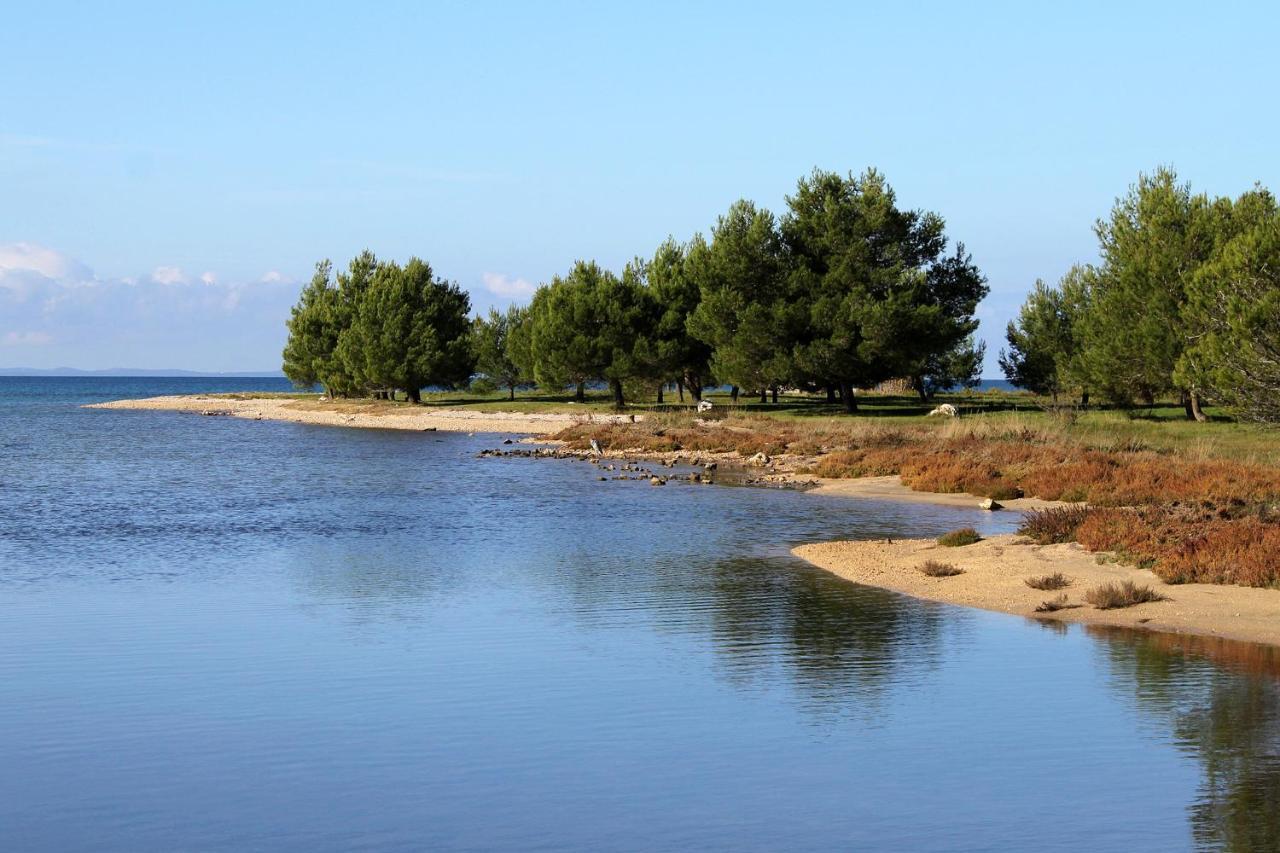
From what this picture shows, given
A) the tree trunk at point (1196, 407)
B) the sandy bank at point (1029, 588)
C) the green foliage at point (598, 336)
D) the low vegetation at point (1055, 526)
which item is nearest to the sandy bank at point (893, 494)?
the low vegetation at point (1055, 526)

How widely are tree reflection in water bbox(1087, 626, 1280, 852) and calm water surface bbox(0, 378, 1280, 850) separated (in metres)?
0.05

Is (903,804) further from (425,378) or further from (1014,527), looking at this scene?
(425,378)

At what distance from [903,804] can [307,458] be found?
56.9 m

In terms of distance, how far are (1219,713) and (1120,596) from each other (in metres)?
6.17

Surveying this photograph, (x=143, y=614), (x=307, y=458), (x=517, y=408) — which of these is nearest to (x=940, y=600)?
(x=143, y=614)

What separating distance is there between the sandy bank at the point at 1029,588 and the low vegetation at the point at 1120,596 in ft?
0.44

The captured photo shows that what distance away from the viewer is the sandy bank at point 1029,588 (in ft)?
60.8

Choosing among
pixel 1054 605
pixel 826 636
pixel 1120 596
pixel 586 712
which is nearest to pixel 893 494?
pixel 1054 605

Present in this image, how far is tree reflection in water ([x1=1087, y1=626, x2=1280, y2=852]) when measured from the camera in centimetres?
Result: 1029

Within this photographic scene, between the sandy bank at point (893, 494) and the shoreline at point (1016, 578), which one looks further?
the sandy bank at point (893, 494)

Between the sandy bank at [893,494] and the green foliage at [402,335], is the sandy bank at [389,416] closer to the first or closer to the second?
the green foliage at [402,335]

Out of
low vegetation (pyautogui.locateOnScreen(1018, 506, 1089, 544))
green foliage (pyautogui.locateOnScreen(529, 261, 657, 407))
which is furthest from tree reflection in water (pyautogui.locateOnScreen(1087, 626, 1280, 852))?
green foliage (pyautogui.locateOnScreen(529, 261, 657, 407))

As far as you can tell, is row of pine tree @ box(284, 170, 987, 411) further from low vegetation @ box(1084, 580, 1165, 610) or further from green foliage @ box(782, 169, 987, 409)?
low vegetation @ box(1084, 580, 1165, 610)

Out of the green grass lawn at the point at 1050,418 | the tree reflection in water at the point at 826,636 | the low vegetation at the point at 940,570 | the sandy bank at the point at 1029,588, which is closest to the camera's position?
the tree reflection in water at the point at 826,636
